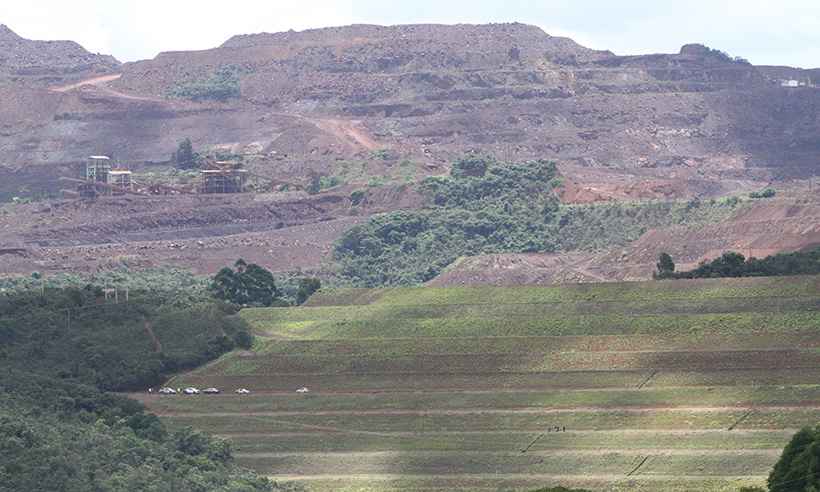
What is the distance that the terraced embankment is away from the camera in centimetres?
9438

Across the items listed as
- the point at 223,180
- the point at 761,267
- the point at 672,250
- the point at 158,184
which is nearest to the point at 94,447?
the point at 761,267

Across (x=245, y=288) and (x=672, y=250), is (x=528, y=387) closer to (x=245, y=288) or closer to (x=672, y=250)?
(x=245, y=288)

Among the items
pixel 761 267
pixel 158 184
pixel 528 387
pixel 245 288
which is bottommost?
pixel 245 288

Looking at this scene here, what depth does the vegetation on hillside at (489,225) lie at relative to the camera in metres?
168

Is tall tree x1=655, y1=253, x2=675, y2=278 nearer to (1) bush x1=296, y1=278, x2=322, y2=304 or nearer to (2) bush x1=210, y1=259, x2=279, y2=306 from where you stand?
(1) bush x1=296, y1=278, x2=322, y2=304

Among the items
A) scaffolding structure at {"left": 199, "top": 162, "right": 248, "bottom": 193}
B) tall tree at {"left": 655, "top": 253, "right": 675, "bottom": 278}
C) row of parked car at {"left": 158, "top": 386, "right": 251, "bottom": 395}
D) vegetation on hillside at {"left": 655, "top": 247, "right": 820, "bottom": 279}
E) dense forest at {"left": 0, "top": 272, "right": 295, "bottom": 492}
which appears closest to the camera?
dense forest at {"left": 0, "top": 272, "right": 295, "bottom": 492}

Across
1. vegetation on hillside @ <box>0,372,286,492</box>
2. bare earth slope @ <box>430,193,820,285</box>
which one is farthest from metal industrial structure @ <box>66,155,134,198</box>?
vegetation on hillside @ <box>0,372,286,492</box>

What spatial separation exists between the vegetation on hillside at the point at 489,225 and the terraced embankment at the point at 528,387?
1458 inches

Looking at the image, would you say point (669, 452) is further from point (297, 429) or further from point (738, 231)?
point (738, 231)

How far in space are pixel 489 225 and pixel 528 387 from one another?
70.7m

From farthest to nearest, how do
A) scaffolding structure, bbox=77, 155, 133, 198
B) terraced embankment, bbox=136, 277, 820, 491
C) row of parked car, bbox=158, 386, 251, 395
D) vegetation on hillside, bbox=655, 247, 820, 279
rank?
scaffolding structure, bbox=77, 155, 133, 198 → vegetation on hillside, bbox=655, 247, 820, 279 → row of parked car, bbox=158, 386, 251, 395 → terraced embankment, bbox=136, 277, 820, 491

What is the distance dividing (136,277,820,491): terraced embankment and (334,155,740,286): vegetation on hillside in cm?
3704

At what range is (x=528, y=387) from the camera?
107688mm

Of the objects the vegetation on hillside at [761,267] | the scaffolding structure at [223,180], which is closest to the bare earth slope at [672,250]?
the vegetation on hillside at [761,267]
